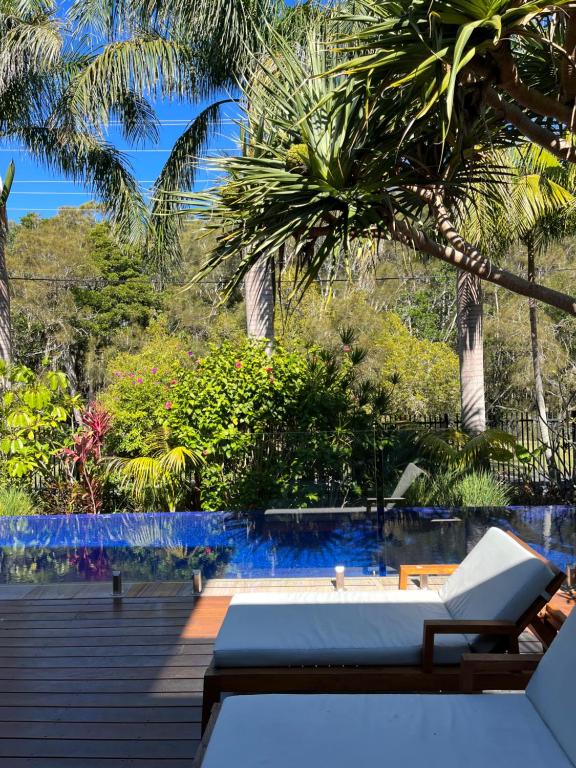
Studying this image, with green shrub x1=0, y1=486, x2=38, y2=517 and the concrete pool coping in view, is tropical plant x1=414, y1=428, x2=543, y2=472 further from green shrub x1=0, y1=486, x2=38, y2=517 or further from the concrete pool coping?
green shrub x1=0, y1=486, x2=38, y2=517

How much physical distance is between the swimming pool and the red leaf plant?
5.41 ft

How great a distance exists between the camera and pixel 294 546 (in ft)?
19.7

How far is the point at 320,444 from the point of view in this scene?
6.41 metres

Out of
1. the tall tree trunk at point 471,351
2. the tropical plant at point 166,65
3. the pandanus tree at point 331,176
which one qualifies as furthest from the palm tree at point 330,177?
the tall tree trunk at point 471,351

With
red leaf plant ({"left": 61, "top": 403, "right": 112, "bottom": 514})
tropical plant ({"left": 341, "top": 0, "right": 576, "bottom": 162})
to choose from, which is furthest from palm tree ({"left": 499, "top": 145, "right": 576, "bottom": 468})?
tropical plant ({"left": 341, "top": 0, "right": 576, "bottom": 162})

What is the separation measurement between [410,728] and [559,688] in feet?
1.64

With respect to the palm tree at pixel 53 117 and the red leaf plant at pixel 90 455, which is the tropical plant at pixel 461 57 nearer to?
the red leaf plant at pixel 90 455

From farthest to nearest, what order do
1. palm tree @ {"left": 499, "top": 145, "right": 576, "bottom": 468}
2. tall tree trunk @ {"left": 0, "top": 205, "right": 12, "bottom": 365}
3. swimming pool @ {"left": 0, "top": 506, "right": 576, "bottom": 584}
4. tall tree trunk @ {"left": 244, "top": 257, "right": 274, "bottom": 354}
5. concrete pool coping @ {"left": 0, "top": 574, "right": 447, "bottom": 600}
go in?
tall tree trunk @ {"left": 0, "top": 205, "right": 12, "bottom": 365}, palm tree @ {"left": 499, "top": 145, "right": 576, "bottom": 468}, tall tree trunk @ {"left": 244, "top": 257, "right": 274, "bottom": 354}, swimming pool @ {"left": 0, "top": 506, "right": 576, "bottom": 584}, concrete pool coping @ {"left": 0, "top": 574, "right": 447, "bottom": 600}

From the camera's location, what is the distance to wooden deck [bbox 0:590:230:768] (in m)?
3.03

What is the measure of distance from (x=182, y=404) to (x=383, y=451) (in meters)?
2.66

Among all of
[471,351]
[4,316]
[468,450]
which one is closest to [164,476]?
[468,450]

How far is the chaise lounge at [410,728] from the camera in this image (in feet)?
7.29

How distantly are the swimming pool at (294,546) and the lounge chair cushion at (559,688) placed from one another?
2921mm

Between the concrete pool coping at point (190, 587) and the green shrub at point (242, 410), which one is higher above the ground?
the green shrub at point (242, 410)
